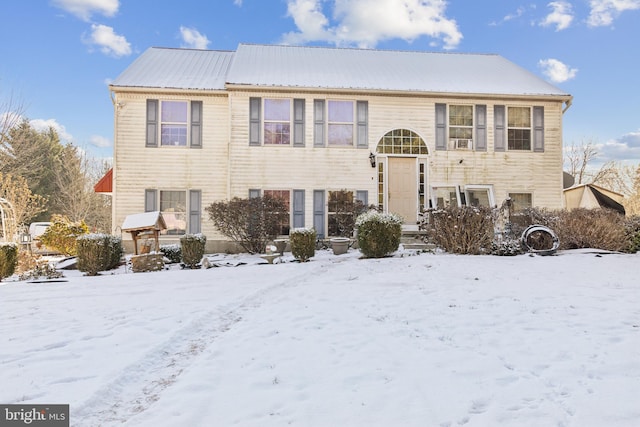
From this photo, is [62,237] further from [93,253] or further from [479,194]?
[479,194]

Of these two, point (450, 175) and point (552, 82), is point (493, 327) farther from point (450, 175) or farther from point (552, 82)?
point (552, 82)

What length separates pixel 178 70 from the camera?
1432 cm

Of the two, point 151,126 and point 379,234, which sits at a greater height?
point 151,126

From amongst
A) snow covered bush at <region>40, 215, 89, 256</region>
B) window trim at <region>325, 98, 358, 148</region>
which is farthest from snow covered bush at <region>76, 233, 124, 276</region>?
window trim at <region>325, 98, 358, 148</region>

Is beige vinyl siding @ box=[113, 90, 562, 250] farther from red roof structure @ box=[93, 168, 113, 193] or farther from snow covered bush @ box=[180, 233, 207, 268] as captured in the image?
snow covered bush @ box=[180, 233, 207, 268]

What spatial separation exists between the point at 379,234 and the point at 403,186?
479 cm

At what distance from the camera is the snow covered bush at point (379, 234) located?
30.9 feet

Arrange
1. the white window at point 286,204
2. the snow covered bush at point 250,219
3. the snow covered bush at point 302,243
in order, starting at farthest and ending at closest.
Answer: the white window at point 286,204, the snow covered bush at point 250,219, the snow covered bush at point 302,243

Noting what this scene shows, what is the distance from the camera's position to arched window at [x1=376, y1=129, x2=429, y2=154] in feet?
44.8

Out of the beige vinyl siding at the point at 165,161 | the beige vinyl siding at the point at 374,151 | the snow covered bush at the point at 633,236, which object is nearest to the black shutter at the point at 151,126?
the beige vinyl siding at the point at 165,161

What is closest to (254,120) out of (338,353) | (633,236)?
(338,353)

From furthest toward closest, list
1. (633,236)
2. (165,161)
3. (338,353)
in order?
(165,161) < (633,236) < (338,353)

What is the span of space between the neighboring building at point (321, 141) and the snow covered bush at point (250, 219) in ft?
5.24

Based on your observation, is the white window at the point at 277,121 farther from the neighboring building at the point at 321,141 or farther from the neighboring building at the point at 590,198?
the neighboring building at the point at 590,198
